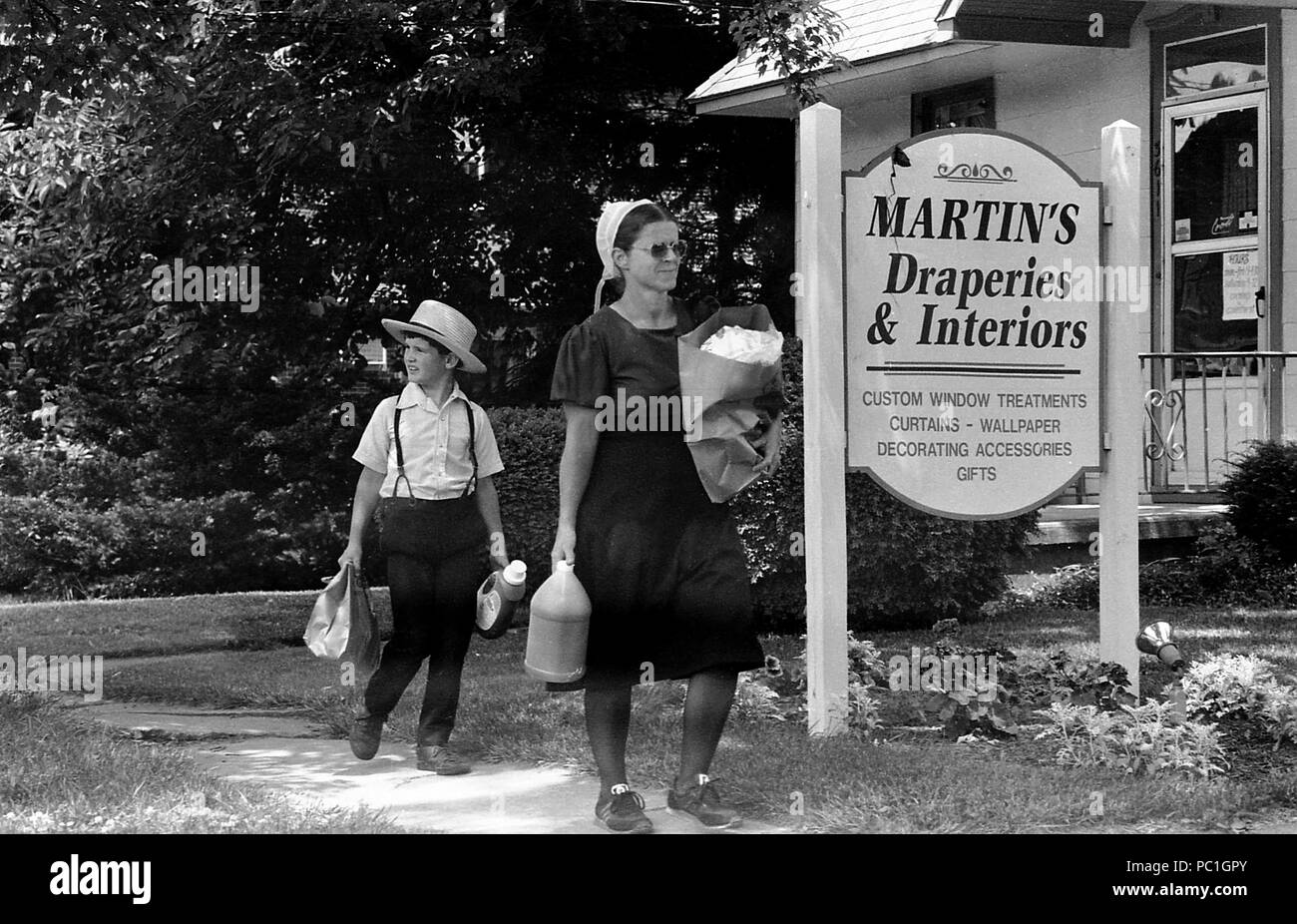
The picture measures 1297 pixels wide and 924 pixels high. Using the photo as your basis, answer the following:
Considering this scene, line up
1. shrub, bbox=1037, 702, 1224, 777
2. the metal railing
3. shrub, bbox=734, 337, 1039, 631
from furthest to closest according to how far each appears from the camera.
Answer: the metal railing → shrub, bbox=734, 337, 1039, 631 → shrub, bbox=1037, 702, 1224, 777

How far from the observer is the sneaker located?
504 centimetres

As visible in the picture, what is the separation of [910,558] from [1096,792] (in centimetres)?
396

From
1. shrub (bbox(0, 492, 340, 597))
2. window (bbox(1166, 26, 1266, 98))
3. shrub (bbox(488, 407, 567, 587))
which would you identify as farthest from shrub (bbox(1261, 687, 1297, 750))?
shrub (bbox(0, 492, 340, 597))

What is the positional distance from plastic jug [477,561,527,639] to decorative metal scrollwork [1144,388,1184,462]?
7301mm

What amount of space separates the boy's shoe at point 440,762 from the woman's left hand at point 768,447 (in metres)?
1.87

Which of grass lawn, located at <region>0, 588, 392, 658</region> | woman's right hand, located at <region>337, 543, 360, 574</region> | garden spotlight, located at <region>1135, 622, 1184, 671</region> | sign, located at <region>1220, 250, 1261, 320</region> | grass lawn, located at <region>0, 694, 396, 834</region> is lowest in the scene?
grass lawn, located at <region>0, 588, 392, 658</region>

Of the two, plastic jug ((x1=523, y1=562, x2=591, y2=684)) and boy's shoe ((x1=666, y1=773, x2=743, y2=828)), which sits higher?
plastic jug ((x1=523, y1=562, x2=591, y2=684))

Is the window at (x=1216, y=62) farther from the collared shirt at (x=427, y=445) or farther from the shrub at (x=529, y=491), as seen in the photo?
the collared shirt at (x=427, y=445)

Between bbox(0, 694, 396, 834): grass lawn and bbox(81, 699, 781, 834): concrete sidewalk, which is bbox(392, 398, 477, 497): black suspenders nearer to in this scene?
bbox(81, 699, 781, 834): concrete sidewalk

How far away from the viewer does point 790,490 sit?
9.33 meters

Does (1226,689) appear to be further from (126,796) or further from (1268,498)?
(1268,498)

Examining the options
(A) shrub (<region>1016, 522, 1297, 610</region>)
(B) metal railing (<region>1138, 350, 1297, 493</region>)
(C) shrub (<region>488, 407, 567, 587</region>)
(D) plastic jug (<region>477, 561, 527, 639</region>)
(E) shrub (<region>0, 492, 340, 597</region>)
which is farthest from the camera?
A: (E) shrub (<region>0, 492, 340, 597</region>)
